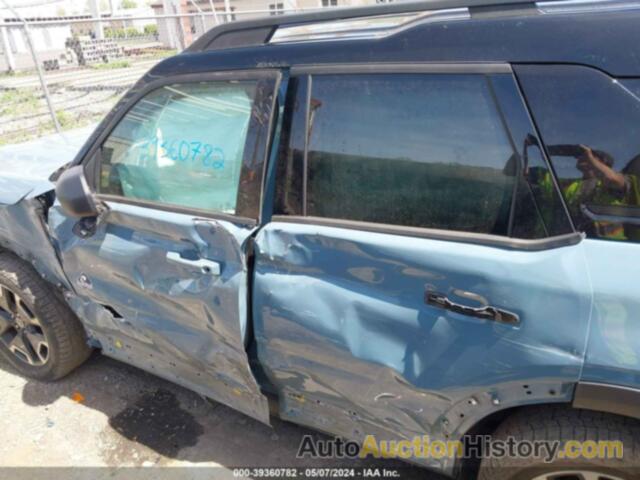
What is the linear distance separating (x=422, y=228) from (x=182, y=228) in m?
0.94

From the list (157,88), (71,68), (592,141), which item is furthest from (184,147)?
(71,68)

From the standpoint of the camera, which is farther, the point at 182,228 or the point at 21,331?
the point at 21,331

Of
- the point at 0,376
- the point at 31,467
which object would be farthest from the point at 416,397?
the point at 0,376

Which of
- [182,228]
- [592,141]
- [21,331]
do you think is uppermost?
[592,141]

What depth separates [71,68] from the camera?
19094mm

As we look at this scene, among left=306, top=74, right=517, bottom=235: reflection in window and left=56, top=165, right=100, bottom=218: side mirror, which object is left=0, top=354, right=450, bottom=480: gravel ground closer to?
left=56, top=165, right=100, bottom=218: side mirror

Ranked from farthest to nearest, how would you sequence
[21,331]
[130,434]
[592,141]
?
[21,331], [130,434], [592,141]

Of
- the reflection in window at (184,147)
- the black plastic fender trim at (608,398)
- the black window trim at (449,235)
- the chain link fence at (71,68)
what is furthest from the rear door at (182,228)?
the chain link fence at (71,68)

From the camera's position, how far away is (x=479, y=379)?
1.53 metres

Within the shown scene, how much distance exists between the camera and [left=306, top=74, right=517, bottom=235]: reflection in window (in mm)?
1503

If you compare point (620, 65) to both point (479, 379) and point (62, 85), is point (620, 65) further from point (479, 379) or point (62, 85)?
point (62, 85)

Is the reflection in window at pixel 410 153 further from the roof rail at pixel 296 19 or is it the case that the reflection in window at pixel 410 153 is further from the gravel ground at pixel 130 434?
the gravel ground at pixel 130 434

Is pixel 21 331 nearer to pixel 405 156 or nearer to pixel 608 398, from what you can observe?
pixel 405 156

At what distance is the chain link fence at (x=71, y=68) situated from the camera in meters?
8.78
